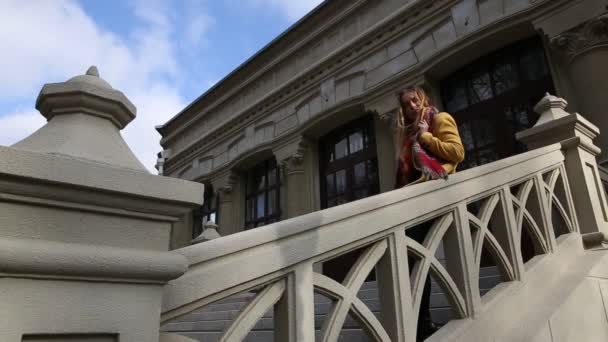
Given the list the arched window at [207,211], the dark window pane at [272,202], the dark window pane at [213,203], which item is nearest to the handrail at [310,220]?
the dark window pane at [272,202]

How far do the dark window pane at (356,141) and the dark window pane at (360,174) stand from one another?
0.39 meters

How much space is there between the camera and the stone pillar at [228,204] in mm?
11906

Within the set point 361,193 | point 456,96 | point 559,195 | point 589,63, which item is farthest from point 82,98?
point 361,193

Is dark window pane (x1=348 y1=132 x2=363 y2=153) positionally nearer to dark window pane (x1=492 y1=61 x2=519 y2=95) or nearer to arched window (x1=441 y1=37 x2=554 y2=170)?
arched window (x1=441 y1=37 x2=554 y2=170)

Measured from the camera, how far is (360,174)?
29.5 feet

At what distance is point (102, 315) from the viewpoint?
1.04 m

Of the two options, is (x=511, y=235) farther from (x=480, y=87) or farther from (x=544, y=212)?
(x=480, y=87)

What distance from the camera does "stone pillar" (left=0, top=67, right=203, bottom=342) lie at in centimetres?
97

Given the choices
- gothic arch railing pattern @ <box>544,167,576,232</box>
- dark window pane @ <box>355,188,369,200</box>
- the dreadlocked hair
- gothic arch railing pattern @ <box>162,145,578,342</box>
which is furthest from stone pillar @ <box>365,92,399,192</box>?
gothic arch railing pattern @ <box>162,145,578,342</box>

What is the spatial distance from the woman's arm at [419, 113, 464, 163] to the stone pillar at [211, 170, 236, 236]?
954cm

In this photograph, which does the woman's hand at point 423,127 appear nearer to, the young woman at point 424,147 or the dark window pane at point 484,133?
the young woman at point 424,147

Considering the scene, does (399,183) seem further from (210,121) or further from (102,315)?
(210,121)

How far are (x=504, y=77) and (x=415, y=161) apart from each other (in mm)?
5357

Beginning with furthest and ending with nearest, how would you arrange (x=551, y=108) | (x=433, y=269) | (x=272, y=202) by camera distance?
1. (x=272, y=202)
2. (x=551, y=108)
3. (x=433, y=269)
